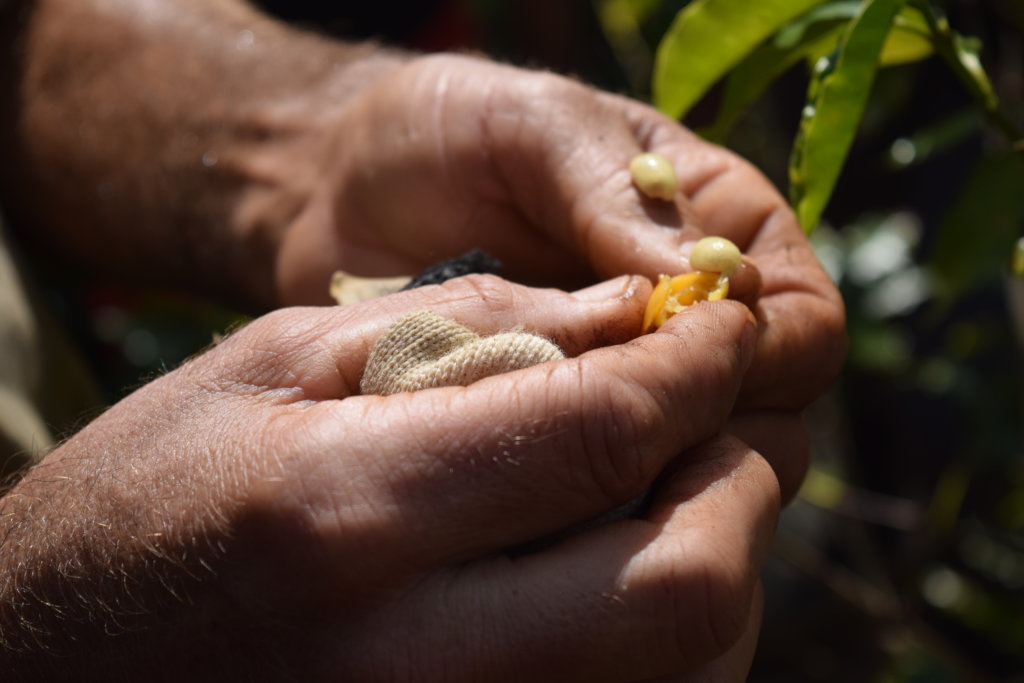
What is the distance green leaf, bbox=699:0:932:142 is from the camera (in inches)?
43.3

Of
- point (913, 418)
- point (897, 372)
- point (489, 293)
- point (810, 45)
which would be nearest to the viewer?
point (489, 293)

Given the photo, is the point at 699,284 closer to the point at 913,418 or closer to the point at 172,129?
the point at 172,129

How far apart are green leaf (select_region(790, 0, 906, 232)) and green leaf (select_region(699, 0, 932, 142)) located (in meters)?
0.09

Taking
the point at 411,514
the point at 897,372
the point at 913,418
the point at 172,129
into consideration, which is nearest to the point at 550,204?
the point at 411,514

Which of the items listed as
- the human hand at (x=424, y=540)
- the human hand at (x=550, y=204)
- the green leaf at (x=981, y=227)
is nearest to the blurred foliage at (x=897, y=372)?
the green leaf at (x=981, y=227)

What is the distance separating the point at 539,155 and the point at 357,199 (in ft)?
1.37

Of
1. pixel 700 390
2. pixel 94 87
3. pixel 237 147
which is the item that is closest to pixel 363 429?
pixel 700 390

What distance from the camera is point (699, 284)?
1.08 metres

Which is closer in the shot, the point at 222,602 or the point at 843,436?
the point at 222,602

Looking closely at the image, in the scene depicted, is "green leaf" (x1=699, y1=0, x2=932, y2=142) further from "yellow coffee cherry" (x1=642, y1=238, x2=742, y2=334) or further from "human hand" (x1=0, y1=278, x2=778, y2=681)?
"human hand" (x1=0, y1=278, x2=778, y2=681)

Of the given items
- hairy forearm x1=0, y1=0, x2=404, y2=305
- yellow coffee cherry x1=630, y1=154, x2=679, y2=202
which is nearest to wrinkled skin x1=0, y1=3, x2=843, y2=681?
yellow coffee cherry x1=630, y1=154, x2=679, y2=202

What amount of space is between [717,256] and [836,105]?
216mm

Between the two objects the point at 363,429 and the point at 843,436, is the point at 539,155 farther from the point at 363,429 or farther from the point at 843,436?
the point at 843,436

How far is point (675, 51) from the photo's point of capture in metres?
1.22
